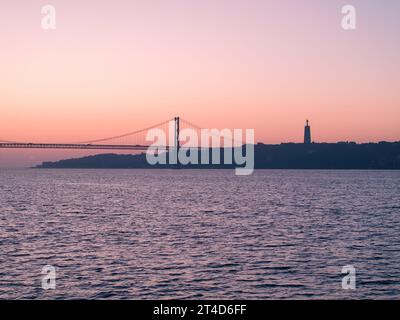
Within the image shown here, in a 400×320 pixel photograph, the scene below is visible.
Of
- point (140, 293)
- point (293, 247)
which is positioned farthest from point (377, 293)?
point (293, 247)

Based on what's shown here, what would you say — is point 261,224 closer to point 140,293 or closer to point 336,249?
point 336,249

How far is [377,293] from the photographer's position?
52.5 feet

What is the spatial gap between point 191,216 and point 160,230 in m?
10.1

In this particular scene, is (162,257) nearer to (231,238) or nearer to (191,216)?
(231,238)

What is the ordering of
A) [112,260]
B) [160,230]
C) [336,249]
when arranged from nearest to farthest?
1. [112,260]
2. [336,249]
3. [160,230]

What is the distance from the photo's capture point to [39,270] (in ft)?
62.3
